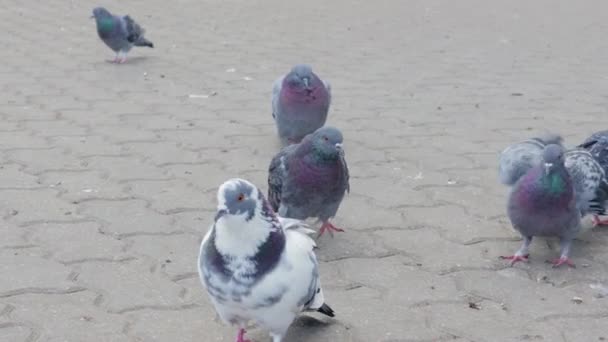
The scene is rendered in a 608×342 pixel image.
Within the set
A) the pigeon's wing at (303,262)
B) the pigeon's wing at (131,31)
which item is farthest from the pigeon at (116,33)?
the pigeon's wing at (303,262)

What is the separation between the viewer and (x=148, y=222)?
13.7 feet

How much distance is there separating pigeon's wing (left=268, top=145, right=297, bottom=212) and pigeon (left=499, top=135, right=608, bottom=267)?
0.99 m

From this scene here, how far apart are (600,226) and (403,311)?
1493mm

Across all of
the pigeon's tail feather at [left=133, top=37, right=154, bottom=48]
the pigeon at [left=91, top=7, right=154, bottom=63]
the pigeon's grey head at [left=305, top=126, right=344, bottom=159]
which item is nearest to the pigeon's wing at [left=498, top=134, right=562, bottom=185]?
the pigeon's grey head at [left=305, top=126, right=344, bottom=159]

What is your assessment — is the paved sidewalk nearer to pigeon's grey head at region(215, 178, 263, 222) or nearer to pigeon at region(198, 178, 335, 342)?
pigeon at region(198, 178, 335, 342)

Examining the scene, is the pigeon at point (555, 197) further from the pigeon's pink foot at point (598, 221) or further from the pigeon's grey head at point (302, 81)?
the pigeon's grey head at point (302, 81)

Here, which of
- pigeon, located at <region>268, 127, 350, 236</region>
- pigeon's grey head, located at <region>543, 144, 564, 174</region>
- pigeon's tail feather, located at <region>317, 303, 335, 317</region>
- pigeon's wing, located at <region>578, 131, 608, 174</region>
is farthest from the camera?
pigeon's wing, located at <region>578, 131, 608, 174</region>

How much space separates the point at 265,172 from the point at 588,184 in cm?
181

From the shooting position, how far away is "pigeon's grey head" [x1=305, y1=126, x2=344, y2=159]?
373cm

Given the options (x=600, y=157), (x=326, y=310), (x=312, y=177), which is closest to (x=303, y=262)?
→ (x=326, y=310)

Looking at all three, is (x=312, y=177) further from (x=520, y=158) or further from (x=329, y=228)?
(x=520, y=158)

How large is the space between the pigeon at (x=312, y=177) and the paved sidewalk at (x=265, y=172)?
0.23 metres

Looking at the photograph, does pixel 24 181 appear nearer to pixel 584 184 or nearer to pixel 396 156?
pixel 396 156

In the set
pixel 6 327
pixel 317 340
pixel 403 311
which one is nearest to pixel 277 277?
pixel 317 340
